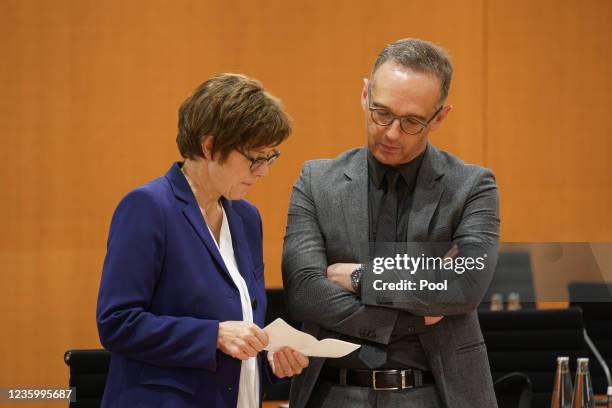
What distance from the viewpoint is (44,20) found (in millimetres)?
4488

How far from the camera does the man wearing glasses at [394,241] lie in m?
2.12

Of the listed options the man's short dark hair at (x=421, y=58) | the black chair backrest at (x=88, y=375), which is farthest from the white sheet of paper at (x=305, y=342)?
the black chair backrest at (x=88, y=375)

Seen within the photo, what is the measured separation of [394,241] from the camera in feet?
7.29

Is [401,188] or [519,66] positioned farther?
[519,66]

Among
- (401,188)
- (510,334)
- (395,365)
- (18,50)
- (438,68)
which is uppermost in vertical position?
(18,50)

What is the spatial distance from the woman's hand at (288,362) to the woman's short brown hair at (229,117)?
524 millimetres

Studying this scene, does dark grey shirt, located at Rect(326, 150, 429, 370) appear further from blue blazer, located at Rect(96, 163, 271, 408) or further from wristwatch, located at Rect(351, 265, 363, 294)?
blue blazer, located at Rect(96, 163, 271, 408)

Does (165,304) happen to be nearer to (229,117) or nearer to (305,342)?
(305,342)

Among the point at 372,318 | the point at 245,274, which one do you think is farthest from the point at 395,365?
the point at 245,274

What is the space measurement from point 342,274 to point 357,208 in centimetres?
18

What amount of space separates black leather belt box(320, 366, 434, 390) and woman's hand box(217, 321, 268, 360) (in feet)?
0.86

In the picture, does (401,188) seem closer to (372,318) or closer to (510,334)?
(372,318)

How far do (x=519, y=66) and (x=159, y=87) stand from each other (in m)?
2.13

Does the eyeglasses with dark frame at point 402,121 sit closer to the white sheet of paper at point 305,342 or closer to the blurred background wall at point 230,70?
the white sheet of paper at point 305,342
